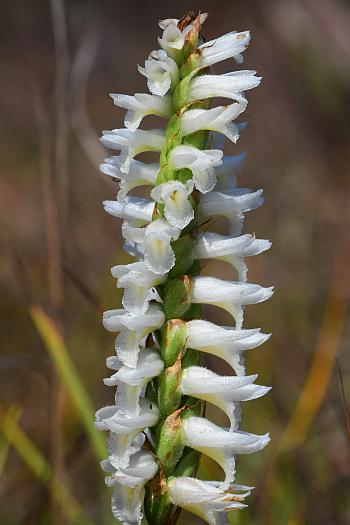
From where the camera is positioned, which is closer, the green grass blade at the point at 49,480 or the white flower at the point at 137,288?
the white flower at the point at 137,288

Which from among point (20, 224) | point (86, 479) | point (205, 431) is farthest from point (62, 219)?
point (20, 224)

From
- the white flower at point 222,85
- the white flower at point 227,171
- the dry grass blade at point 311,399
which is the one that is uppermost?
the white flower at point 222,85

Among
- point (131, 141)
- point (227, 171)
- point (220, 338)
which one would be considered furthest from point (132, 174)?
point (220, 338)

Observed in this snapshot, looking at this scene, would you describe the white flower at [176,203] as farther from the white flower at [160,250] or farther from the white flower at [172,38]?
the white flower at [172,38]

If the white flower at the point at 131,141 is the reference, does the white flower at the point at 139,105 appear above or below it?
above

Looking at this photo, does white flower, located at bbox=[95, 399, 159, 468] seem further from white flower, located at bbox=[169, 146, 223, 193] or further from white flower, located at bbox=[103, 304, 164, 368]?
A: white flower, located at bbox=[169, 146, 223, 193]

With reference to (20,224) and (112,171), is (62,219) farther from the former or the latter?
(20,224)

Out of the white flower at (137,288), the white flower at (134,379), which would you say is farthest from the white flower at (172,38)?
the white flower at (134,379)
